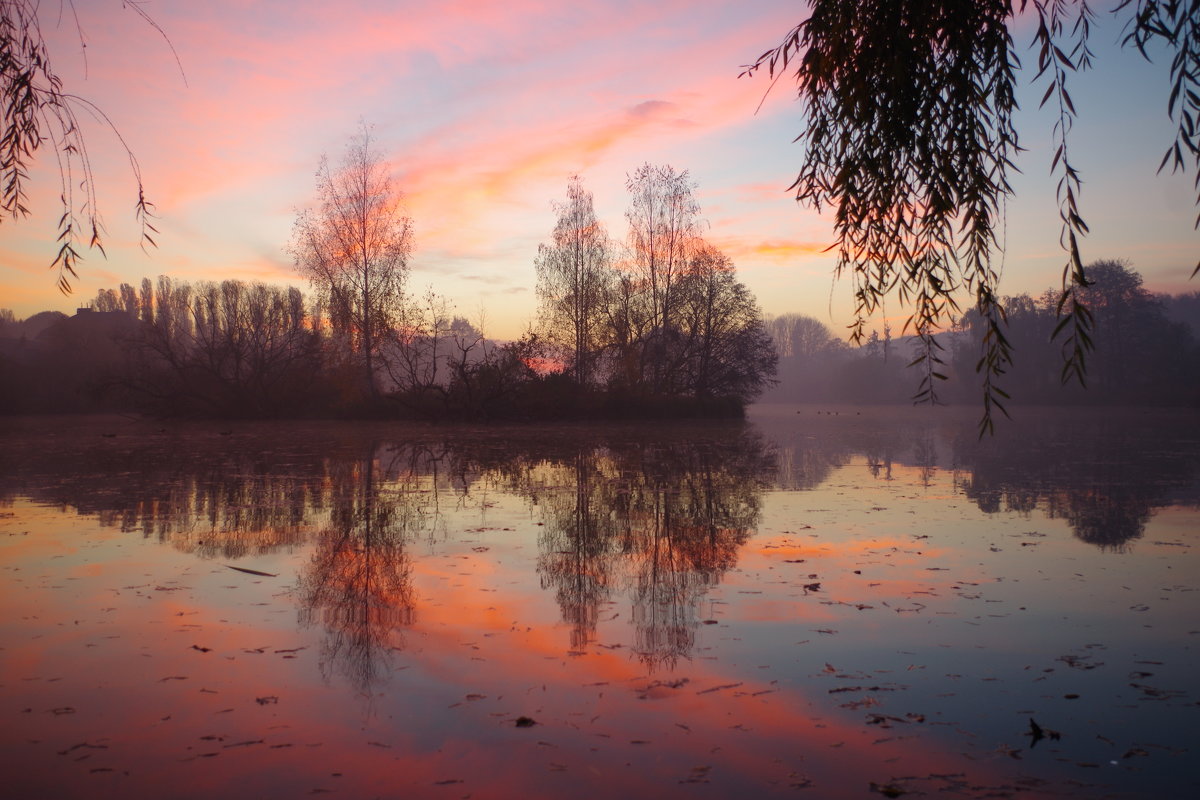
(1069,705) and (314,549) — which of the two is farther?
(314,549)

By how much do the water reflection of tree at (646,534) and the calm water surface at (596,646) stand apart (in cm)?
4

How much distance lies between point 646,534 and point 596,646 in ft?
9.28

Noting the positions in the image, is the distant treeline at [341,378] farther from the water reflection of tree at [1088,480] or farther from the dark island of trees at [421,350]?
the water reflection of tree at [1088,480]

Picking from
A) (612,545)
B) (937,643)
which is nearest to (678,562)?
(612,545)

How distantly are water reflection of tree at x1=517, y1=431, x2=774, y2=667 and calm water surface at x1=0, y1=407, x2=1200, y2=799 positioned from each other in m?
0.04

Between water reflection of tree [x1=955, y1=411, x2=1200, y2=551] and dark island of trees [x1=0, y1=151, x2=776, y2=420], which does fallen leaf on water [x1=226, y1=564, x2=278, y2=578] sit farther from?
dark island of trees [x1=0, y1=151, x2=776, y2=420]

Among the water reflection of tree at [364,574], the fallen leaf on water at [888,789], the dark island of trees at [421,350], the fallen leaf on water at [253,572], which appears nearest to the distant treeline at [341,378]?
the dark island of trees at [421,350]

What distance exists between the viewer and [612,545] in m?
5.93

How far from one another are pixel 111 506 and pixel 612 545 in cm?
548

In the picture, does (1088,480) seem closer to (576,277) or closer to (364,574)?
(364,574)

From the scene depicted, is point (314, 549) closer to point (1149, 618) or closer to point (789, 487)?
point (1149, 618)

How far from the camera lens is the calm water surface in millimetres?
2434

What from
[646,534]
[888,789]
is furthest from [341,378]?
[888,789]

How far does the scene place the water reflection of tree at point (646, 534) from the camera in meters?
4.11
